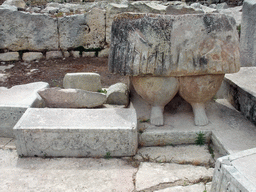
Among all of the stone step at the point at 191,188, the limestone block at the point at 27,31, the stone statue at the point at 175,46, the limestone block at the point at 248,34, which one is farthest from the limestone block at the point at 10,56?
the stone step at the point at 191,188

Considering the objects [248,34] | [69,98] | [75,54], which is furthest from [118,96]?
[75,54]

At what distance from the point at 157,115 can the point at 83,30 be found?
12.5 feet

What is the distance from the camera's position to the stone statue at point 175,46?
7.26ft

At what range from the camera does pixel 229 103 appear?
308 centimetres

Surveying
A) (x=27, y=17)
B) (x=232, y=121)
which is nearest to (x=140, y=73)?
(x=232, y=121)

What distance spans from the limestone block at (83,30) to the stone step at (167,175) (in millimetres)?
4155

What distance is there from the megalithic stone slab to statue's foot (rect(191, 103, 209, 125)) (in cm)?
42

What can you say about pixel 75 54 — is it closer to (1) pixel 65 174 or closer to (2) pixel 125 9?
(2) pixel 125 9

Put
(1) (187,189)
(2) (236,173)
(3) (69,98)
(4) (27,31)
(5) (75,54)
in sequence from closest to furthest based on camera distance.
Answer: (2) (236,173), (1) (187,189), (3) (69,98), (4) (27,31), (5) (75,54)

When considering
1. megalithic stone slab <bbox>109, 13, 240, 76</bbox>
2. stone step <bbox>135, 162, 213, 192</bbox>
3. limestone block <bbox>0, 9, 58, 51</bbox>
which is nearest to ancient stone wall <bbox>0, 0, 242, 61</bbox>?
limestone block <bbox>0, 9, 58, 51</bbox>

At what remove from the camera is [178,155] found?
234 cm

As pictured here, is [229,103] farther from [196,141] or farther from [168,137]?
[168,137]

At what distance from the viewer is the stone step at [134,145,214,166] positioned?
2.26 m

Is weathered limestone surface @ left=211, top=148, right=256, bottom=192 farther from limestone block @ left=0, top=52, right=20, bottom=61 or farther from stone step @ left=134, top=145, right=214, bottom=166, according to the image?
limestone block @ left=0, top=52, right=20, bottom=61
